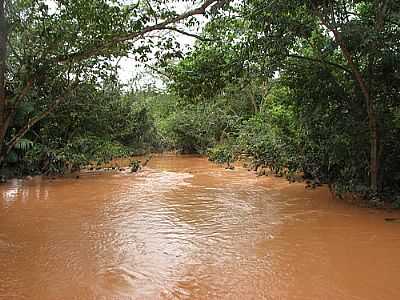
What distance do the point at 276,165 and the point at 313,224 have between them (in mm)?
5380

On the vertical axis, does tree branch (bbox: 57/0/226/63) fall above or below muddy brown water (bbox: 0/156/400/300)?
above

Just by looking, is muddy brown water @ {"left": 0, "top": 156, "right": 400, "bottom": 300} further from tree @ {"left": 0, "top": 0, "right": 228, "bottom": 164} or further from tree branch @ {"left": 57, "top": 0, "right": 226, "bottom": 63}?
tree branch @ {"left": 57, "top": 0, "right": 226, "bottom": 63}

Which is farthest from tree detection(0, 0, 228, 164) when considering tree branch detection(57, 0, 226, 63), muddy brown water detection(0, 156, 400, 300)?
muddy brown water detection(0, 156, 400, 300)

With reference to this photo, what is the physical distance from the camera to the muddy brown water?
13.5 feet

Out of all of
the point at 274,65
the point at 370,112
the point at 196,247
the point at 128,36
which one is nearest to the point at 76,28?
the point at 128,36

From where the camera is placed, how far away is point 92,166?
53.1 ft

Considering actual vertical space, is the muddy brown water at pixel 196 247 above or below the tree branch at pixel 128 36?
below

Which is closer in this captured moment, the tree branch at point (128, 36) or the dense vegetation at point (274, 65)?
the tree branch at point (128, 36)

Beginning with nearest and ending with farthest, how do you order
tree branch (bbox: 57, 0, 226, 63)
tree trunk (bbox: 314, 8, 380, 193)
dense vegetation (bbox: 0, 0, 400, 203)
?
tree branch (bbox: 57, 0, 226, 63)
dense vegetation (bbox: 0, 0, 400, 203)
tree trunk (bbox: 314, 8, 380, 193)

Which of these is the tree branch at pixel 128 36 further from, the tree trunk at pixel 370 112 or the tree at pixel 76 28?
the tree trunk at pixel 370 112

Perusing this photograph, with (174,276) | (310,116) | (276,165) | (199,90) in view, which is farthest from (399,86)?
(174,276)

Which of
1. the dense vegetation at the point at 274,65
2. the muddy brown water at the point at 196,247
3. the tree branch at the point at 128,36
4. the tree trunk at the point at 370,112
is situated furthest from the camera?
the tree trunk at the point at 370,112

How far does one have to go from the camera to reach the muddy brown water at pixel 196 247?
13.5 feet

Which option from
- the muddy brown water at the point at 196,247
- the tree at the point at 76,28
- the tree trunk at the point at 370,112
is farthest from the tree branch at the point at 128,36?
the muddy brown water at the point at 196,247
